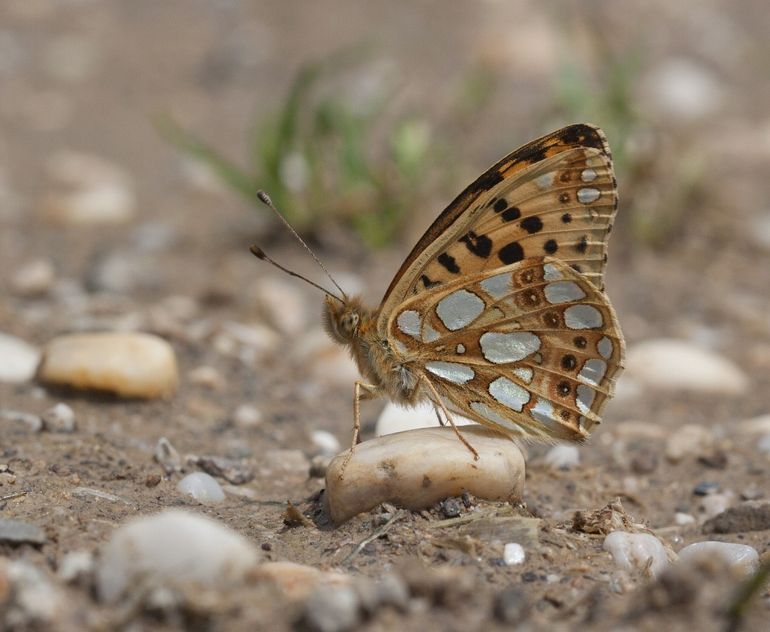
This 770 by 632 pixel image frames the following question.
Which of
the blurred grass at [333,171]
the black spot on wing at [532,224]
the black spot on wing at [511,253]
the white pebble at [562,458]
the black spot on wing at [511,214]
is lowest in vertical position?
the white pebble at [562,458]

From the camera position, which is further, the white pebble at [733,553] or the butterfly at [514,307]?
the butterfly at [514,307]

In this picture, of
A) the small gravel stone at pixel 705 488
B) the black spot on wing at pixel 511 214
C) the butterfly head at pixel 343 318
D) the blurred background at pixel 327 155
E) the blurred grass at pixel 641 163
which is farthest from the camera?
the blurred grass at pixel 641 163

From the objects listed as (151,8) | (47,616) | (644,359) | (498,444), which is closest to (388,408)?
(498,444)

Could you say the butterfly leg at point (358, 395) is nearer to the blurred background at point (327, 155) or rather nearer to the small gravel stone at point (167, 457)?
the small gravel stone at point (167, 457)

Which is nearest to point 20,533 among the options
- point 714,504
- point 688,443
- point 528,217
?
point 528,217

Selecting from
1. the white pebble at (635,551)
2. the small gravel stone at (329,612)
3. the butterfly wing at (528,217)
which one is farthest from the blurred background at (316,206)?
the butterfly wing at (528,217)

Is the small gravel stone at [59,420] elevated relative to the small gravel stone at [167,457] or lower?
elevated

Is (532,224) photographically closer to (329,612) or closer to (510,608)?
(510,608)
